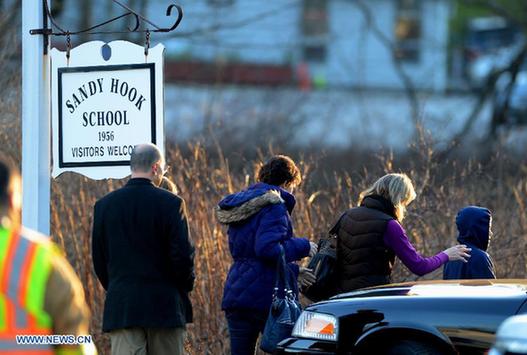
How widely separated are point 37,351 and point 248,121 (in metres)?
16.4

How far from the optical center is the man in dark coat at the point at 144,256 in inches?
272

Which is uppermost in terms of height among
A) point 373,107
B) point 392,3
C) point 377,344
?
point 392,3

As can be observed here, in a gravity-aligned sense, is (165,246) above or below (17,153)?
below

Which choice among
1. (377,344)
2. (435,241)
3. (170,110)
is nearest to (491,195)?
(435,241)

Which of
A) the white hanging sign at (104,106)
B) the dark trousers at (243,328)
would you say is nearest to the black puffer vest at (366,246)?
the dark trousers at (243,328)

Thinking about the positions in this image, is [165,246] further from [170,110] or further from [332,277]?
[170,110]

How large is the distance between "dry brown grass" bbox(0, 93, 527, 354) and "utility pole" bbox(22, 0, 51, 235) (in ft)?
7.45

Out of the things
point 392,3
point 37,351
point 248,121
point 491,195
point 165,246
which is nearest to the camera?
point 37,351

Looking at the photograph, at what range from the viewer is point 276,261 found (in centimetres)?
783

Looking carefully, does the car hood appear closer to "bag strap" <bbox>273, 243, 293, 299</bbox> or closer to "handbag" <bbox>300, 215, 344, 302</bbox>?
"bag strap" <bbox>273, 243, 293, 299</bbox>

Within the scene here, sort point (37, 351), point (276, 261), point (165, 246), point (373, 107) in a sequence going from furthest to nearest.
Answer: point (373, 107), point (276, 261), point (165, 246), point (37, 351)

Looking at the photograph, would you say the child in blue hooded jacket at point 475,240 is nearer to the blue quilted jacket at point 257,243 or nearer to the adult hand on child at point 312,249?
the adult hand on child at point 312,249

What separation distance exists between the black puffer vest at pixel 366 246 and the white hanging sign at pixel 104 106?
146 centimetres

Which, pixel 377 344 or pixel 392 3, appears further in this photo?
pixel 392 3
